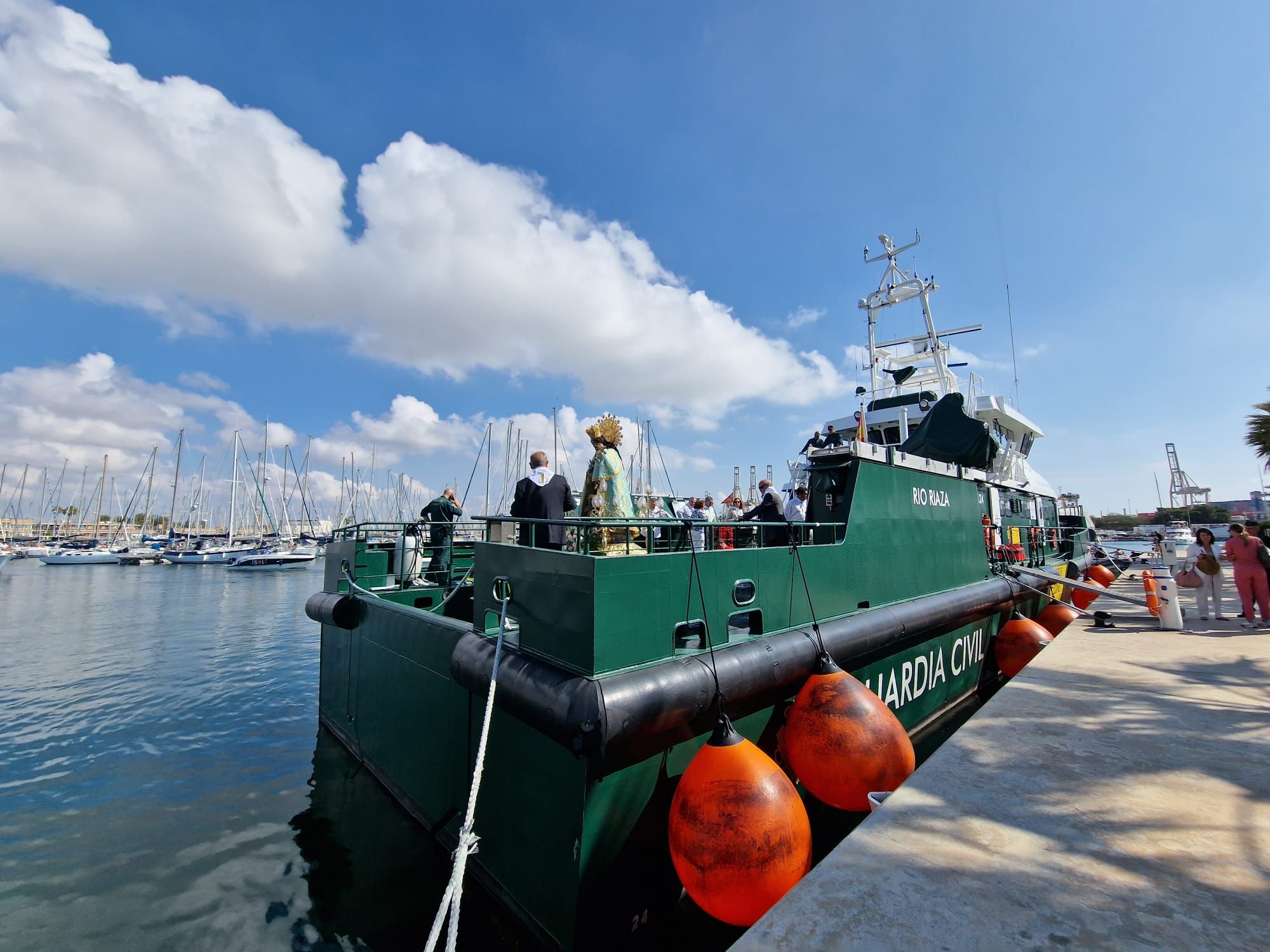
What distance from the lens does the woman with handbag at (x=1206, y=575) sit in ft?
27.2

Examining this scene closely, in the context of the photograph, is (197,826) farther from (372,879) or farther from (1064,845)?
(1064,845)

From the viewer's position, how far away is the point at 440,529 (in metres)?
9.11

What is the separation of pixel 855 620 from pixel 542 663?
11.1 ft

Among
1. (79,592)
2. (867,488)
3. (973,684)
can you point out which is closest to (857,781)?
(867,488)

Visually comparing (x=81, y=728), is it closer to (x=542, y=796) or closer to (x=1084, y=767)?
(x=542, y=796)

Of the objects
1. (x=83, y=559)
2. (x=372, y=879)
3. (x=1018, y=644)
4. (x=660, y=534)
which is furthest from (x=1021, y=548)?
(x=83, y=559)

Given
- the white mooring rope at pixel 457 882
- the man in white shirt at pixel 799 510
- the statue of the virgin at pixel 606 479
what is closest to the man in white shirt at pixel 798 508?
the man in white shirt at pixel 799 510

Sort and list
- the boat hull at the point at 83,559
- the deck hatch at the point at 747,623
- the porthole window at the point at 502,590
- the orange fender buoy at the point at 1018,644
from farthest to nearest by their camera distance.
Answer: the boat hull at the point at 83,559 < the orange fender buoy at the point at 1018,644 < the deck hatch at the point at 747,623 < the porthole window at the point at 502,590

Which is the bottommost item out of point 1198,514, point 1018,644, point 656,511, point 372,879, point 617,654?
point 372,879

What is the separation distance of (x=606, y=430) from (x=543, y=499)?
96 centimetres

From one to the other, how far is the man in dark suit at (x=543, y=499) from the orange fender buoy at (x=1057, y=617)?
33.7ft

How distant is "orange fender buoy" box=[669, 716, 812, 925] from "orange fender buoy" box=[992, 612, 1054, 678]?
7.80 metres

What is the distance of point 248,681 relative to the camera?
37.4ft

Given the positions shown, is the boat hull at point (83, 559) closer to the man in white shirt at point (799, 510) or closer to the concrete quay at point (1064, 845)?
the man in white shirt at point (799, 510)
